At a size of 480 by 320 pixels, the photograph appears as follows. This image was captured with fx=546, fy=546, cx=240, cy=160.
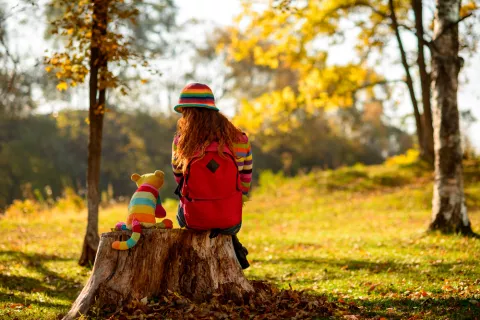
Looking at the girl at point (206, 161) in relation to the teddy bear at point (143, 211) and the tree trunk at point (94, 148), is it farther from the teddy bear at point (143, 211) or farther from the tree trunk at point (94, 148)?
the tree trunk at point (94, 148)

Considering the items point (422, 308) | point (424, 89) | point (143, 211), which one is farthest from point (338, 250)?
point (424, 89)

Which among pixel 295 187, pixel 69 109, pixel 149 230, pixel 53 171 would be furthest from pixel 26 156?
pixel 149 230

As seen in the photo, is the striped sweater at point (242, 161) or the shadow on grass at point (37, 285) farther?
the shadow on grass at point (37, 285)

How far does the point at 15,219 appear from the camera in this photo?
50.3 feet

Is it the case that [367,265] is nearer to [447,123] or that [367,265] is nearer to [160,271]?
[447,123]

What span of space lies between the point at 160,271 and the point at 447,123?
6.24 m

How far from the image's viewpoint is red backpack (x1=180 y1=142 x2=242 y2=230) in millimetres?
4781

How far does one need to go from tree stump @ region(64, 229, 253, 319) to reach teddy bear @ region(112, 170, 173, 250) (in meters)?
0.11

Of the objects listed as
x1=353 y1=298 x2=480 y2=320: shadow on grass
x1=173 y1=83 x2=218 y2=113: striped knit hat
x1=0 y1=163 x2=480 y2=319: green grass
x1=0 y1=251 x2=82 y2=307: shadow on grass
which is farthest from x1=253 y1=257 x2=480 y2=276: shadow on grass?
x1=173 y1=83 x2=218 y2=113: striped knit hat

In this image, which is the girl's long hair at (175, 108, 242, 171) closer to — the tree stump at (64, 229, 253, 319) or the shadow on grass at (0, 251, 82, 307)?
the tree stump at (64, 229, 253, 319)

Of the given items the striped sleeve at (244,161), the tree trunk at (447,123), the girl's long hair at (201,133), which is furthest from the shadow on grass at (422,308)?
the tree trunk at (447,123)

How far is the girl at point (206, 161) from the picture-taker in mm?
4781

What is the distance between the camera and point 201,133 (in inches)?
189

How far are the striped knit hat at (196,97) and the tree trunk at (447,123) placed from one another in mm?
5746
